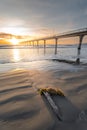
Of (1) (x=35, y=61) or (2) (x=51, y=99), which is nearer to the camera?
(2) (x=51, y=99)

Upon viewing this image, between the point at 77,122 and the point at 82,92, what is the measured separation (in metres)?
1.52

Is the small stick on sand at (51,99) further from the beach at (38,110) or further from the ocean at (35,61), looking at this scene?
the ocean at (35,61)

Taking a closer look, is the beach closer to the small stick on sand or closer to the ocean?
the small stick on sand

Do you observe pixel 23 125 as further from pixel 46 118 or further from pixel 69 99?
pixel 69 99

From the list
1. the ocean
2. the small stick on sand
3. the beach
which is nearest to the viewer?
the beach

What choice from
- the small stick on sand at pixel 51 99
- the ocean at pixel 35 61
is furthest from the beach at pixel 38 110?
the ocean at pixel 35 61

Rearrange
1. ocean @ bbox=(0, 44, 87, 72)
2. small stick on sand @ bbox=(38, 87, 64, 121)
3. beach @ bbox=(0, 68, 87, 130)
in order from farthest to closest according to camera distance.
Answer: ocean @ bbox=(0, 44, 87, 72) < small stick on sand @ bbox=(38, 87, 64, 121) < beach @ bbox=(0, 68, 87, 130)

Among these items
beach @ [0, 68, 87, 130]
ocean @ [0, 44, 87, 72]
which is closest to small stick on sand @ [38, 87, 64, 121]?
beach @ [0, 68, 87, 130]

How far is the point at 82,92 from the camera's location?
3779mm

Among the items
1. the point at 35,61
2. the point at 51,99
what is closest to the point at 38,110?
the point at 51,99

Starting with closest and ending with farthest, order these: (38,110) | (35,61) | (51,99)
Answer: (38,110) → (51,99) → (35,61)

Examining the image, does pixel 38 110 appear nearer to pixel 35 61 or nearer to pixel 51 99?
pixel 51 99

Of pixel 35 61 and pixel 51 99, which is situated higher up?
pixel 51 99

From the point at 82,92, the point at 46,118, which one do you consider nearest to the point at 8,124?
the point at 46,118
